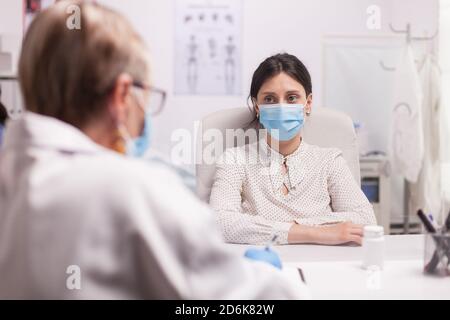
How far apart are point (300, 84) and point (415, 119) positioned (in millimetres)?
1887

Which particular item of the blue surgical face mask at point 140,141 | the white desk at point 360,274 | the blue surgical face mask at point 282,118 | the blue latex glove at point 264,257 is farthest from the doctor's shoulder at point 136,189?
the blue surgical face mask at point 282,118

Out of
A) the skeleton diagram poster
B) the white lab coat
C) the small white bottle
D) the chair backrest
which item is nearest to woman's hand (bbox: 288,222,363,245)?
the small white bottle

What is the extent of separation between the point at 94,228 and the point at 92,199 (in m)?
0.03

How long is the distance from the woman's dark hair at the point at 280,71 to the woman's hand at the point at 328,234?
553 mm

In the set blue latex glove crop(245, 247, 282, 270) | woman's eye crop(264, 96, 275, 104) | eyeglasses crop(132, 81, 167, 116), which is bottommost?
blue latex glove crop(245, 247, 282, 270)

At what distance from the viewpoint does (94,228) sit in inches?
24.0

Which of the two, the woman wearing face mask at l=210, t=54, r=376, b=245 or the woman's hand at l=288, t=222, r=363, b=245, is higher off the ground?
the woman wearing face mask at l=210, t=54, r=376, b=245

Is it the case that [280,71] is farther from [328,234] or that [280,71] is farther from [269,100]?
[328,234]

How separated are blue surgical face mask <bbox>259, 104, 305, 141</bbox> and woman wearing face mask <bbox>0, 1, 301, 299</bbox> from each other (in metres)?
0.98

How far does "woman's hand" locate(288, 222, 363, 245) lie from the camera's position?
1339mm

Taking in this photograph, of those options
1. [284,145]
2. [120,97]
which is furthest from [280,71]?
[120,97]

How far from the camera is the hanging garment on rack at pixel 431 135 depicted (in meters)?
3.39

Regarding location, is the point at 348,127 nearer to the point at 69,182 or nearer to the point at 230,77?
the point at 69,182

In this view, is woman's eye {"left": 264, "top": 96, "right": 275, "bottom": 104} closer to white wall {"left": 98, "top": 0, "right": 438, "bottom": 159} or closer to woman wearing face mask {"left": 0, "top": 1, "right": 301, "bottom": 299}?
woman wearing face mask {"left": 0, "top": 1, "right": 301, "bottom": 299}
